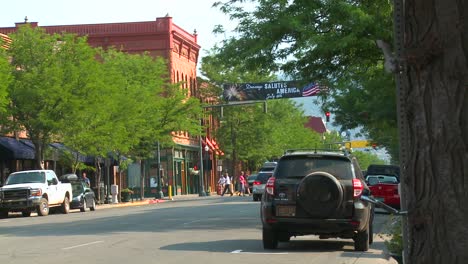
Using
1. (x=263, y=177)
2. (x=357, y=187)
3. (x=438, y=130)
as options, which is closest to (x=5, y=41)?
(x=263, y=177)

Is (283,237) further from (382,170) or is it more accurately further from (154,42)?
(154,42)

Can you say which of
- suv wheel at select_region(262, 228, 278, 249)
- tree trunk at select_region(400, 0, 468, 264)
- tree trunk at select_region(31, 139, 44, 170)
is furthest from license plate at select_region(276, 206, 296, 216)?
tree trunk at select_region(31, 139, 44, 170)

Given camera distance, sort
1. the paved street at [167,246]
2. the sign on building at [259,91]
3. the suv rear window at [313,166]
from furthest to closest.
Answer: the sign on building at [259,91] < the suv rear window at [313,166] < the paved street at [167,246]

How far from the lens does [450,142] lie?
11.1 ft

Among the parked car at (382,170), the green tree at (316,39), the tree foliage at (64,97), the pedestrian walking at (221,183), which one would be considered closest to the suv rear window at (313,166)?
the green tree at (316,39)

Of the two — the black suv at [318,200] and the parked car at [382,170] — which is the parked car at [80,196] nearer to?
the parked car at [382,170]

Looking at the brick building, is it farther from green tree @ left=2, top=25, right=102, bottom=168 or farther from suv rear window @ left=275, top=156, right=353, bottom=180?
suv rear window @ left=275, top=156, right=353, bottom=180

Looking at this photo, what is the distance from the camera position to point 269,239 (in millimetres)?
15156

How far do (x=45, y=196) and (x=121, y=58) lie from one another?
20744 mm

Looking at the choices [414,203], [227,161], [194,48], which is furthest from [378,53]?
[227,161]

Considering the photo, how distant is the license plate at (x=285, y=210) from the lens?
46.8 feet

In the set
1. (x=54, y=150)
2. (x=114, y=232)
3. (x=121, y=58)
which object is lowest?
(x=114, y=232)

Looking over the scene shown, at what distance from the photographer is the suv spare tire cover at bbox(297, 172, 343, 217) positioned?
13.3 metres

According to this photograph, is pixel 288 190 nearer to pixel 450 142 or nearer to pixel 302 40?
pixel 302 40
